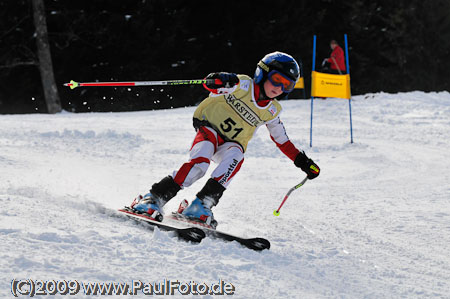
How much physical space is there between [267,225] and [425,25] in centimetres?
3398

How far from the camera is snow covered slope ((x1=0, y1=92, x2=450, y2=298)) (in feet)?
9.07

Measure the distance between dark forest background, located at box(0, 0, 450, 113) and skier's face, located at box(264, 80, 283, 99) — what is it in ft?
44.5

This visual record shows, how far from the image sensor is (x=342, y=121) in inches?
466

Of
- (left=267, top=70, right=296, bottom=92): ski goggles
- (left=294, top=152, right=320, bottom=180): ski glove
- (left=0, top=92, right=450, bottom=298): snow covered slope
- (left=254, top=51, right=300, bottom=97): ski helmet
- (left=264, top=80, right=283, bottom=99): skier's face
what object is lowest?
(left=0, top=92, right=450, bottom=298): snow covered slope

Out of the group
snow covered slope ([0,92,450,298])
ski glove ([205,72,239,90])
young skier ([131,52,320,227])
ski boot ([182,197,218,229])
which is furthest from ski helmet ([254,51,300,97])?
snow covered slope ([0,92,450,298])

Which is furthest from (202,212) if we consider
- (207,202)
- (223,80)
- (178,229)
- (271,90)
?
(271,90)

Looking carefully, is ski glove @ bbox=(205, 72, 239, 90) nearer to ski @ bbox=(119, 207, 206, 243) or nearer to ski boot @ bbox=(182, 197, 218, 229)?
ski boot @ bbox=(182, 197, 218, 229)

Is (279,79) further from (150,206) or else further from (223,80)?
(150,206)

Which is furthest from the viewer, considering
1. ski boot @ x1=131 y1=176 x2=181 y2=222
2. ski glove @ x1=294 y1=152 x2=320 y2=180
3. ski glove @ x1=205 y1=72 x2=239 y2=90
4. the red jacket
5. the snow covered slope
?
the red jacket

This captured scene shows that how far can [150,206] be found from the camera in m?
3.82

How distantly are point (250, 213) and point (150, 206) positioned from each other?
1347 mm

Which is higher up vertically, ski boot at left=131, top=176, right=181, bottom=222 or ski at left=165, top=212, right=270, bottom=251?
ski boot at left=131, top=176, right=181, bottom=222

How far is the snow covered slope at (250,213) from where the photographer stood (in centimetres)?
277

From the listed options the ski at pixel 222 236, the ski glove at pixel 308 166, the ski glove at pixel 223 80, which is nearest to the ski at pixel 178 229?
the ski at pixel 222 236
